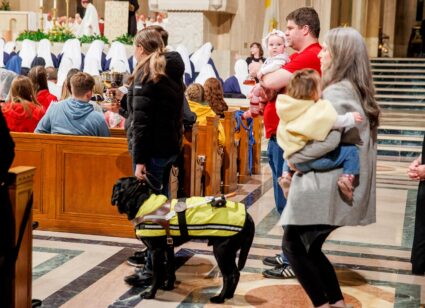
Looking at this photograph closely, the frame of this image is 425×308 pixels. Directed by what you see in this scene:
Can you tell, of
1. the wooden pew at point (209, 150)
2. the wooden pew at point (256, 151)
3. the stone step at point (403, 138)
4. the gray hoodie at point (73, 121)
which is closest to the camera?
the gray hoodie at point (73, 121)

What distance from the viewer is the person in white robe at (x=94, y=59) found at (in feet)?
53.5

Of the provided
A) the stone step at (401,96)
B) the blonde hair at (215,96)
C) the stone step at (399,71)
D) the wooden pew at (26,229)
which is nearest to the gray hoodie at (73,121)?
the blonde hair at (215,96)

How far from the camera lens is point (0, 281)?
3541mm

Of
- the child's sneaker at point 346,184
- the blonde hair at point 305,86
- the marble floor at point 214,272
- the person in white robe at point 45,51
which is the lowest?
the marble floor at point 214,272

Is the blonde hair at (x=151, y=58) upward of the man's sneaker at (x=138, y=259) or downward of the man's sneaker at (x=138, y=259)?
upward

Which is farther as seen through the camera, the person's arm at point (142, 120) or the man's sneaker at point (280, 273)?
the man's sneaker at point (280, 273)

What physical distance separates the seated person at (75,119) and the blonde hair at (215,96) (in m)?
2.33

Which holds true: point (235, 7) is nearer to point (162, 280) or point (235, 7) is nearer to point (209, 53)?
point (209, 53)

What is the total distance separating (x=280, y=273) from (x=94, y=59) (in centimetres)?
1203

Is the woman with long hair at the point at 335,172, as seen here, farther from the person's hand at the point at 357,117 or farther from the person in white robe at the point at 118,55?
the person in white robe at the point at 118,55

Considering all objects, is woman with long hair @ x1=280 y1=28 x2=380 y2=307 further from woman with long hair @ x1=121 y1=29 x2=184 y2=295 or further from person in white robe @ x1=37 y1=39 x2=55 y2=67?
person in white robe @ x1=37 y1=39 x2=55 y2=67

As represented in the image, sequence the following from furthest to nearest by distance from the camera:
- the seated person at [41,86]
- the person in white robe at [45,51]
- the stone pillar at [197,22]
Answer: the person in white robe at [45,51], the stone pillar at [197,22], the seated person at [41,86]

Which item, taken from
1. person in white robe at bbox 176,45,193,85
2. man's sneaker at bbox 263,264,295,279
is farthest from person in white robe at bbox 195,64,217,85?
man's sneaker at bbox 263,264,295,279

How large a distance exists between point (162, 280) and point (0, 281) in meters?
1.47
